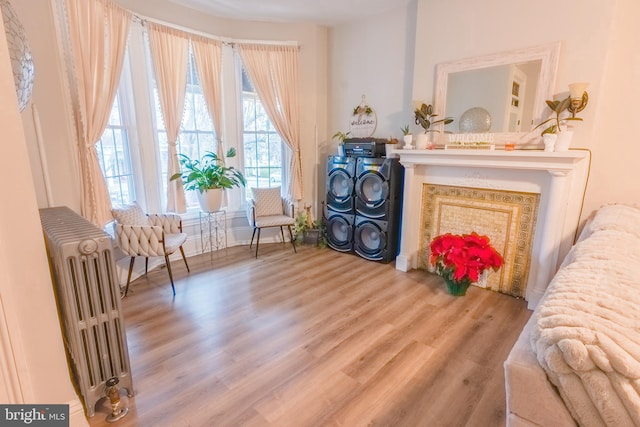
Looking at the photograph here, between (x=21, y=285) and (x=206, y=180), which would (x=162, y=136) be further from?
(x=21, y=285)

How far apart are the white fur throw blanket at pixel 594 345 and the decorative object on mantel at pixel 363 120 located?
3.10 m

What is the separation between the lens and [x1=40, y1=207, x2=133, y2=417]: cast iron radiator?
1457 millimetres

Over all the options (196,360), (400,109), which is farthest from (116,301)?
(400,109)

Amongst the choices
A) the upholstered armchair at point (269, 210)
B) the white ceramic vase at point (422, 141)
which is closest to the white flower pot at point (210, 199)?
the upholstered armchair at point (269, 210)

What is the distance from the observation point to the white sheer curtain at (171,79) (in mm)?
3264

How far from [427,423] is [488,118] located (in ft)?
8.26

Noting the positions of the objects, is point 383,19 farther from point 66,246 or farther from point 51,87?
point 66,246

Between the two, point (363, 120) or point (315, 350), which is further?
point (363, 120)

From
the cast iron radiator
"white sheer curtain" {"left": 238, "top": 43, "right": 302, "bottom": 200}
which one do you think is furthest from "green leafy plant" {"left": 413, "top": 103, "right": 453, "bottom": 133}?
the cast iron radiator

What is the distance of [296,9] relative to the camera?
11.7 feet

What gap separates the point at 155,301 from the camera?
109 inches

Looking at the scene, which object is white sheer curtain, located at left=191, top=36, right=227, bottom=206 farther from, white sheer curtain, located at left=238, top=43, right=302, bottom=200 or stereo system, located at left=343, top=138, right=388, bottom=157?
stereo system, located at left=343, top=138, right=388, bottom=157

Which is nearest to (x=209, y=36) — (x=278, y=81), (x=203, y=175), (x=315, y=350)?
(x=278, y=81)

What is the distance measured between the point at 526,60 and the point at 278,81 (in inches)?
106
